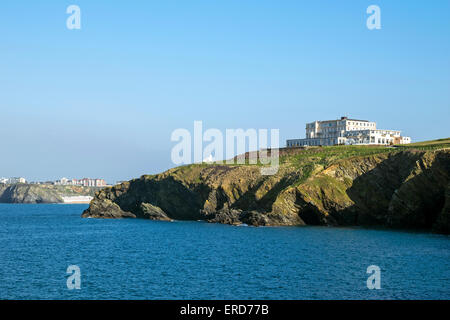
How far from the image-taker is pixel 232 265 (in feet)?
197

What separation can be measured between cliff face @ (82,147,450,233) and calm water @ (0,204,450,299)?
45.5 feet

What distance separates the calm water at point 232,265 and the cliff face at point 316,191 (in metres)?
13.9

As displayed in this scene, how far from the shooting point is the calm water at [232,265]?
45.1m

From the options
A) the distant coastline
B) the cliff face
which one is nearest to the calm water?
the distant coastline

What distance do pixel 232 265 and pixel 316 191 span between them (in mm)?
58199

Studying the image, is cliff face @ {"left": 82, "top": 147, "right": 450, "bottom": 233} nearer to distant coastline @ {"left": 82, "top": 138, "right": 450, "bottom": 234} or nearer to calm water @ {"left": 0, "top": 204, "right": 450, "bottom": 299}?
distant coastline @ {"left": 82, "top": 138, "right": 450, "bottom": 234}

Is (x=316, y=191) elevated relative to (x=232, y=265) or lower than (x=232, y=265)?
elevated

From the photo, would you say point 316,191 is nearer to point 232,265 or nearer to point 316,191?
point 316,191

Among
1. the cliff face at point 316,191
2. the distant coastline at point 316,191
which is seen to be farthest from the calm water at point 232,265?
the cliff face at point 316,191

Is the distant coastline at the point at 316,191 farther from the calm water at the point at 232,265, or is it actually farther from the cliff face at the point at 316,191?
the calm water at the point at 232,265

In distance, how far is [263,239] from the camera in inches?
3408

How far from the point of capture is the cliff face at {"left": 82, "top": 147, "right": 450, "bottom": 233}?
10225 cm

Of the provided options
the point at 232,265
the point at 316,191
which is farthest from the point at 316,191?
the point at 232,265
